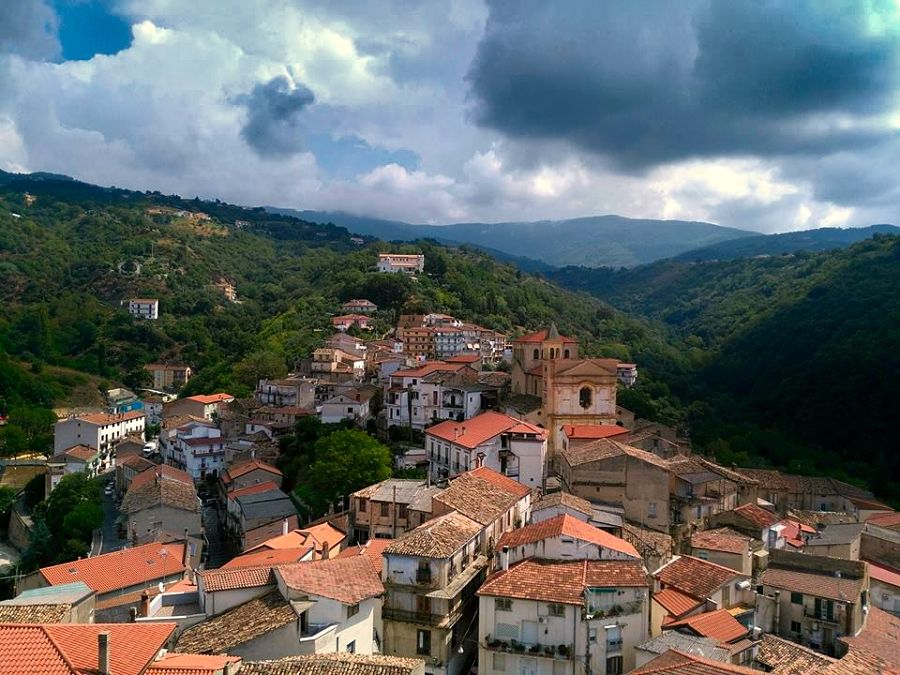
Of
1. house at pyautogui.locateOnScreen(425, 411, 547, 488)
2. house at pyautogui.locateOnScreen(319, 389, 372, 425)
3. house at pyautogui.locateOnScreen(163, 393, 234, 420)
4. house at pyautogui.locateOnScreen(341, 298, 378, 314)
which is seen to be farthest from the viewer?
house at pyautogui.locateOnScreen(341, 298, 378, 314)

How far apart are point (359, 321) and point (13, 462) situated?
36.1 meters

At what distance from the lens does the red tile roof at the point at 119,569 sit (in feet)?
95.7

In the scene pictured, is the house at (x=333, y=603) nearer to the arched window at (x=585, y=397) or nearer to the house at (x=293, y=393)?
the arched window at (x=585, y=397)

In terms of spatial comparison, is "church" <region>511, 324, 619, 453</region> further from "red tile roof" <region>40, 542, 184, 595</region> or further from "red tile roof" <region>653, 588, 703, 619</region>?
"red tile roof" <region>40, 542, 184, 595</region>

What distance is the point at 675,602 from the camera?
22.9m

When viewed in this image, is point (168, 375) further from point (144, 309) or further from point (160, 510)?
point (160, 510)

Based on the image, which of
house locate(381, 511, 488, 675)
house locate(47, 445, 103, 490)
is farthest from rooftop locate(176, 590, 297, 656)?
house locate(47, 445, 103, 490)

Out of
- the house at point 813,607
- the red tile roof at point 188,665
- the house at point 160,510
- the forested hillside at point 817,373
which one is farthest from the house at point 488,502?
the forested hillside at point 817,373

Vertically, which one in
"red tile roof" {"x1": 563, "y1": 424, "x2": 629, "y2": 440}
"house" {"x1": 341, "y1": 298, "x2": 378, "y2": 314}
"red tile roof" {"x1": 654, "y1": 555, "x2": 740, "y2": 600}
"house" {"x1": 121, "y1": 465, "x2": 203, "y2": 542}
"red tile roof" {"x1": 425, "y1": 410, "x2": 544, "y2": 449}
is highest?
"house" {"x1": 341, "y1": 298, "x2": 378, "y2": 314}

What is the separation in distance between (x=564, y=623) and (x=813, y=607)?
445 inches

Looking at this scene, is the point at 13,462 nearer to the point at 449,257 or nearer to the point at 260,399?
the point at 260,399

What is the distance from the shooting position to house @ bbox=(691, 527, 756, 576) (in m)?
27.6

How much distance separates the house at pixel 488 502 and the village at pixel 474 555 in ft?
0.41

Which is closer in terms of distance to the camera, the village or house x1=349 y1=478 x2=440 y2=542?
the village
